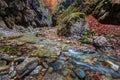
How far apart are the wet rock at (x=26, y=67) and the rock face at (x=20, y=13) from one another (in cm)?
1462

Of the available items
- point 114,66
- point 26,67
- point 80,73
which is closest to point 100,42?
point 114,66

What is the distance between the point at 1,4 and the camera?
61.7 feet

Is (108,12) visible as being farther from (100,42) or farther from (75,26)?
(100,42)

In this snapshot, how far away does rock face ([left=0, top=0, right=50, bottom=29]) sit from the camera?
2020 cm

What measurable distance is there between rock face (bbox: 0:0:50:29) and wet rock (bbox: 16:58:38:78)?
1462cm

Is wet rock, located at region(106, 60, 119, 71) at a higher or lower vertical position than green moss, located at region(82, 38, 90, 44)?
lower

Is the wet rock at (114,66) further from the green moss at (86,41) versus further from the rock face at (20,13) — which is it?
the rock face at (20,13)

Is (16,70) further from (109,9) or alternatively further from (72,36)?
(109,9)

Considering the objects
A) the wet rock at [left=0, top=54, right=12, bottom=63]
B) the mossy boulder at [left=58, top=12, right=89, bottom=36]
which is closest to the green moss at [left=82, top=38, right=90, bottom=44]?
the mossy boulder at [left=58, top=12, right=89, bottom=36]

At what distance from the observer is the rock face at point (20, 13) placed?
20195mm

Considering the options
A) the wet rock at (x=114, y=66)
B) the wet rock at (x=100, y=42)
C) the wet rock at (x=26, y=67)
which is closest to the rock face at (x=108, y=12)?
the wet rock at (x=100, y=42)

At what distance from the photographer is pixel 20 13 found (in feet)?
79.9

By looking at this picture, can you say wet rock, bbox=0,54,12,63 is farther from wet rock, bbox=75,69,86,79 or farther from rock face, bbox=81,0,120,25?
rock face, bbox=81,0,120,25

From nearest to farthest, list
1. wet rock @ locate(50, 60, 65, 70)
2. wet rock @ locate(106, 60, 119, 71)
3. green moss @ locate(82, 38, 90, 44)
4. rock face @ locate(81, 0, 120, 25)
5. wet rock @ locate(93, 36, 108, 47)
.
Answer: wet rock @ locate(50, 60, 65, 70) → wet rock @ locate(106, 60, 119, 71) → wet rock @ locate(93, 36, 108, 47) → green moss @ locate(82, 38, 90, 44) → rock face @ locate(81, 0, 120, 25)
